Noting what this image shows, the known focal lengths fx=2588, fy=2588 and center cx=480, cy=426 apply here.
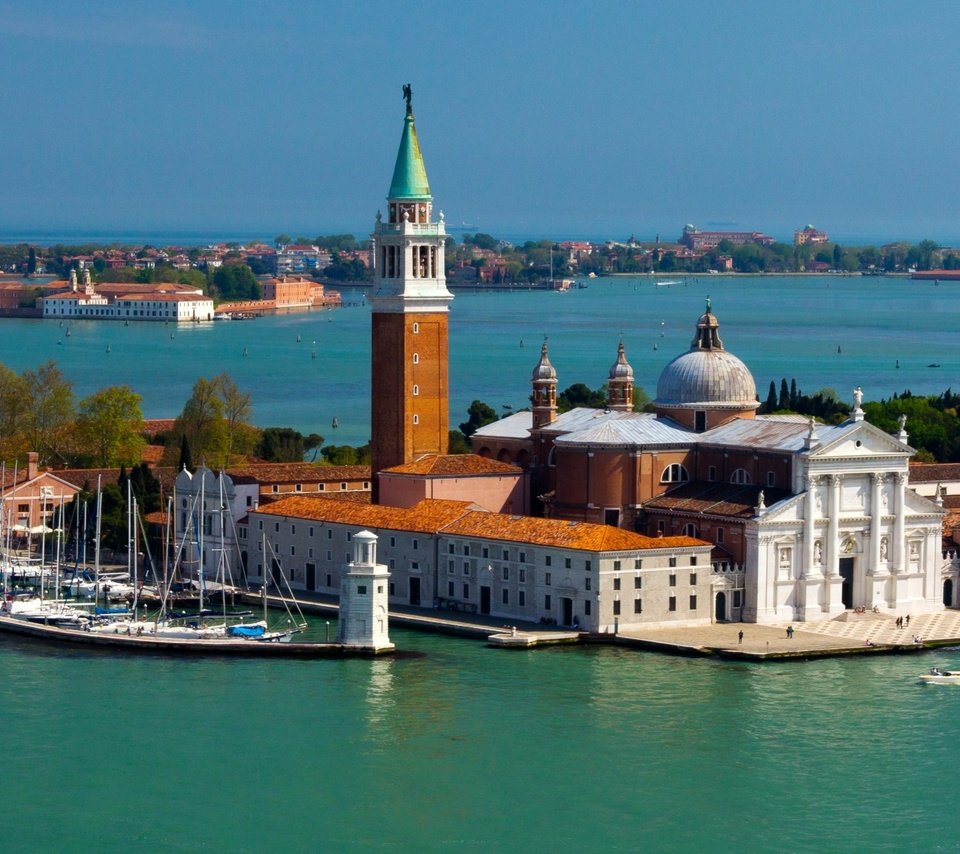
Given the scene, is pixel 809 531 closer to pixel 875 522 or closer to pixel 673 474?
pixel 875 522

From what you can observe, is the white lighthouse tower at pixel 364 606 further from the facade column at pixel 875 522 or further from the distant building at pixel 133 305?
the distant building at pixel 133 305

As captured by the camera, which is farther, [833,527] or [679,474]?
[679,474]

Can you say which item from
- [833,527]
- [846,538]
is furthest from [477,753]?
[846,538]

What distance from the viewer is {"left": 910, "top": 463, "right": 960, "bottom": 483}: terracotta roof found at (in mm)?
36625

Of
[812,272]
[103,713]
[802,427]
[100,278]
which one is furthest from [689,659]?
[812,272]

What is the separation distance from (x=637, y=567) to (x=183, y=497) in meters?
7.77

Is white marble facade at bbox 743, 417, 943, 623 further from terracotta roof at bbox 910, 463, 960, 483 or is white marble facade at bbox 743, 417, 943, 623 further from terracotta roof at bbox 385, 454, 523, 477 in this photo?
terracotta roof at bbox 910, 463, 960, 483

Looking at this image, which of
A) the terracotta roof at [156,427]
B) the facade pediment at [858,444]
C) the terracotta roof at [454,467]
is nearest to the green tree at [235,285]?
the terracotta roof at [156,427]

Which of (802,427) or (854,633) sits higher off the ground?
(802,427)

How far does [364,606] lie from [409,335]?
666 cm

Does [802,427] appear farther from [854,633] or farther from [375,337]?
[375,337]

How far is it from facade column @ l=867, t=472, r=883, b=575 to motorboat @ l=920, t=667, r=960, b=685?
11.3 feet

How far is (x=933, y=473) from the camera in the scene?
36.9 meters

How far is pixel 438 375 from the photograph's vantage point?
3438 cm
